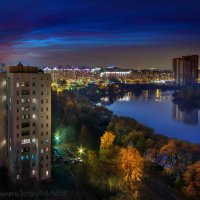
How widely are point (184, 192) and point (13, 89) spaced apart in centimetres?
282

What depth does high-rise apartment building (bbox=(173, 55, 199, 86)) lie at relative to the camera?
29.7 m

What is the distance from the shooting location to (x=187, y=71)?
1203 inches

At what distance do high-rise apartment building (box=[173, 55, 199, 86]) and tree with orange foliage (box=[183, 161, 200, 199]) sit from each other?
83.5 feet

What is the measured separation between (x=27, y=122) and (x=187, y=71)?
28.1 meters

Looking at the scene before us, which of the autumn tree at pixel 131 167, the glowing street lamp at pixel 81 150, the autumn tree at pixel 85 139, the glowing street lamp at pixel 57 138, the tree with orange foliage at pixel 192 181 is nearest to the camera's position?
the tree with orange foliage at pixel 192 181

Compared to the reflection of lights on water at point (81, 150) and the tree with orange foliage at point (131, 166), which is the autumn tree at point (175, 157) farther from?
the reflection of lights on water at point (81, 150)

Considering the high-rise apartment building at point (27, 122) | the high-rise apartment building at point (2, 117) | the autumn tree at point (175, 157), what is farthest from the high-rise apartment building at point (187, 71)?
the high-rise apartment building at point (2, 117)

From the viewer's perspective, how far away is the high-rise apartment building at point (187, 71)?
29688mm

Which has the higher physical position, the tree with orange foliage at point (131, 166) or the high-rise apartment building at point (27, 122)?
the high-rise apartment building at point (27, 122)

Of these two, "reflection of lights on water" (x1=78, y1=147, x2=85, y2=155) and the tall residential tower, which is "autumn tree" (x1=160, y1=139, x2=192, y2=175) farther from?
the tall residential tower

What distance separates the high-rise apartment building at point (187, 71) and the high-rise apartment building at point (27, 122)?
25.9 metres

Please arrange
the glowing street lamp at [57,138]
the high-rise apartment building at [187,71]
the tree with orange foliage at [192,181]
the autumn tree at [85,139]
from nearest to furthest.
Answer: the tree with orange foliage at [192,181] → the autumn tree at [85,139] → the glowing street lamp at [57,138] → the high-rise apartment building at [187,71]

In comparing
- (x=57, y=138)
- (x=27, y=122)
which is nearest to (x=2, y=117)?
(x=27, y=122)

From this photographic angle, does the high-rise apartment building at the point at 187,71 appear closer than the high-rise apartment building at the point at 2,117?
No
